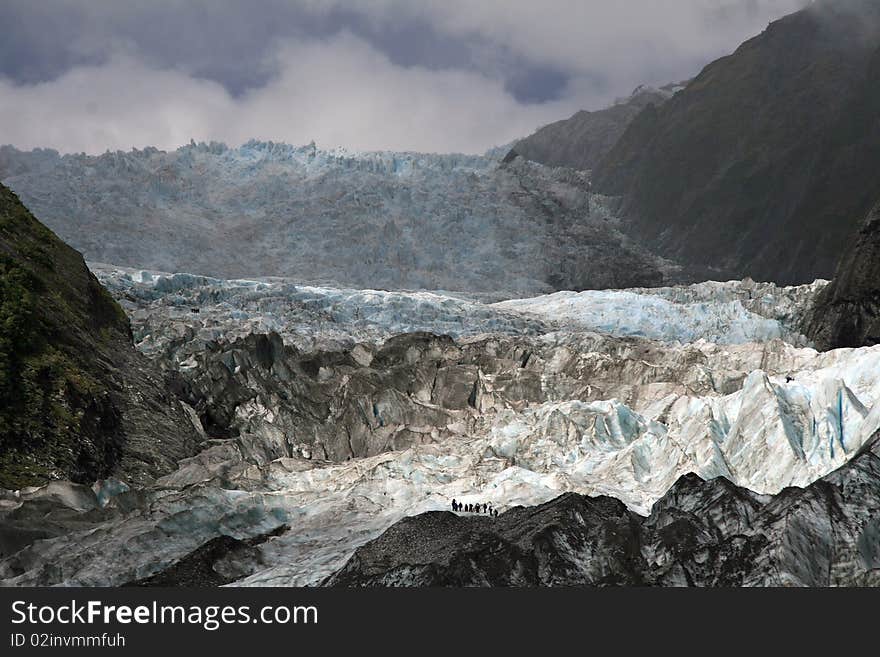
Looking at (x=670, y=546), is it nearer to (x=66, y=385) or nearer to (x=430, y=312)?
(x=66, y=385)

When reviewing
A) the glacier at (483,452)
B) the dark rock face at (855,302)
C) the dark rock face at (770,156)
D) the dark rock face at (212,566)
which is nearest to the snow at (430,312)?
the glacier at (483,452)

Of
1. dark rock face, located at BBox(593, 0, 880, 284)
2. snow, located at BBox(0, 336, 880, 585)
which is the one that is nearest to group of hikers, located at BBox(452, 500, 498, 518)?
snow, located at BBox(0, 336, 880, 585)

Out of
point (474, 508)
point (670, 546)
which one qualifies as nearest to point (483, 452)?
point (474, 508)

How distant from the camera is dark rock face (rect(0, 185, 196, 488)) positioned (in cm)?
2872

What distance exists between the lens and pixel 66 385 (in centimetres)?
3122

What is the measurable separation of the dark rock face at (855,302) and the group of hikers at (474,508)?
4922 cm

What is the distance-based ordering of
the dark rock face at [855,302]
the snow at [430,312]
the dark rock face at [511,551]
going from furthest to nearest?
the dark rock face at [855,302], the snow at [430,312], the dark rock face at [511,551]

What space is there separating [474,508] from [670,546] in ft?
24.8

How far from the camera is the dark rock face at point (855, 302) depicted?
68438mm

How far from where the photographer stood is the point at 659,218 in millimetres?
138625

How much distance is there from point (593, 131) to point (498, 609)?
6557 inches

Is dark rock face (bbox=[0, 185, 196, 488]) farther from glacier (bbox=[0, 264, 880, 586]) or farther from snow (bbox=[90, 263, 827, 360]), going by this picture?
snow (bbox=[90, 263, 827, 360])

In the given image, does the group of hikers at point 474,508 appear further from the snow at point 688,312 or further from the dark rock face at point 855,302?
the dark rock face at point 855,302

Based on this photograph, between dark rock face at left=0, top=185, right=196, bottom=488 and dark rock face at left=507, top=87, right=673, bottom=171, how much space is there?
5237 inches
